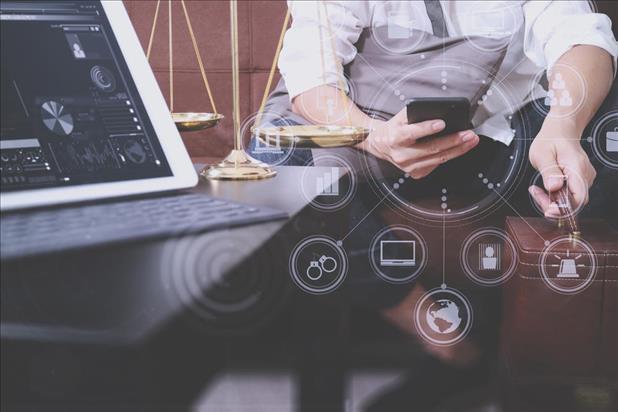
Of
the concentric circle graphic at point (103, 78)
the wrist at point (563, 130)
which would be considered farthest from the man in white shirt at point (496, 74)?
the concentric circle graphic at point (103, 78)

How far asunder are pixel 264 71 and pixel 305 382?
40cm

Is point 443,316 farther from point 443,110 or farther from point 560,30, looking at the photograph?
point 560,30

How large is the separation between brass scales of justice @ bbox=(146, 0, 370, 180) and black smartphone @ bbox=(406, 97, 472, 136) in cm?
5

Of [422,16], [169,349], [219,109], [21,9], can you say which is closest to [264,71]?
[219,109]

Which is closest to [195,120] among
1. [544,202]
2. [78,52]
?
[78,52]

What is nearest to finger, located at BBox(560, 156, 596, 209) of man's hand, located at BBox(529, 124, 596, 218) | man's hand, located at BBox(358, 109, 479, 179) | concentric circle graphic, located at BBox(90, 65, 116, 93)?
man's hand, located at BBox(529, 124, 596, 218)

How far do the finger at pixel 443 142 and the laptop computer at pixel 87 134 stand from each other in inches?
9.5

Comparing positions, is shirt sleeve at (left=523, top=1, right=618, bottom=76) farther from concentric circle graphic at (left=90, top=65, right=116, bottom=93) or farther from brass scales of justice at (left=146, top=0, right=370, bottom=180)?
concentric circle graphic at (left=90, top=65, right=116, bottom=93)

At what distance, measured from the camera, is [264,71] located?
34.0 inches

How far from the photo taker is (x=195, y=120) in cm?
75

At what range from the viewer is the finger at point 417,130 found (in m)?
0.70

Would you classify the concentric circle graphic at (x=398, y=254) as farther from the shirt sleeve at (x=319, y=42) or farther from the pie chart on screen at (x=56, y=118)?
the pie chart on screen at (x=56, y=118)

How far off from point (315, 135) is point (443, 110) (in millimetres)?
137

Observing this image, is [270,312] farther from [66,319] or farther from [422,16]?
[422,16]
